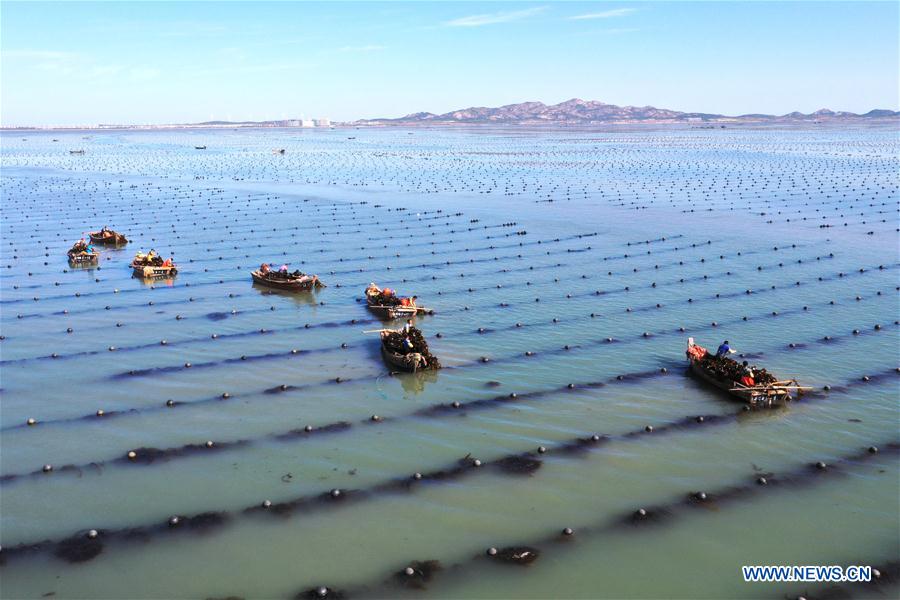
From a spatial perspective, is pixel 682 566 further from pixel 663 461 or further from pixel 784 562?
pixel 663 461

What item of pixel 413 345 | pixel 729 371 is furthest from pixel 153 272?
pixel 729 371

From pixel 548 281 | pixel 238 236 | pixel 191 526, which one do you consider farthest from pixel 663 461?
pixel 238 236

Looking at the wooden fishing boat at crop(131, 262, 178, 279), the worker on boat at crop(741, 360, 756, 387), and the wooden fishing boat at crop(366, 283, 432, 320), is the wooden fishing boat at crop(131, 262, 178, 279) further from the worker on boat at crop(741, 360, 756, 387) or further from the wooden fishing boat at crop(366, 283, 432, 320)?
the worker on boat at crop(741, 360, 756, 387)

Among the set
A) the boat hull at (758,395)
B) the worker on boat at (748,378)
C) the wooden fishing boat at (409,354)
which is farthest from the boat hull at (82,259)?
the worker on boat at (748,378)

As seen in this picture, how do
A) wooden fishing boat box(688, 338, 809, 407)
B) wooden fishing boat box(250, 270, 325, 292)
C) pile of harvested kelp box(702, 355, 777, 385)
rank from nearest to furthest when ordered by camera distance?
wooden fishing boat box(688, 338, 809, 407), pile of harvested kelp box(702, 355, 777, 385), wooden fishing boat box(250, 270, 325, 292)

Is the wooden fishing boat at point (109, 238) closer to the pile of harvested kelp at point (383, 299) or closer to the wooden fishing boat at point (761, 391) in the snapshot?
the pile of harvested kelp at point (383, 299)

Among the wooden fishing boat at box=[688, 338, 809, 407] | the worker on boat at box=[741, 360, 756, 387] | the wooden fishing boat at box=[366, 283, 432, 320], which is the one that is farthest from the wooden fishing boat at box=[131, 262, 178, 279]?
the worker on boat at box=[741, 360, 756, 387]

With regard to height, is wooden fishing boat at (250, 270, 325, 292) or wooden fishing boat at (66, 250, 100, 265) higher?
wooden fishing boat at (66, 250, 100, 265)
